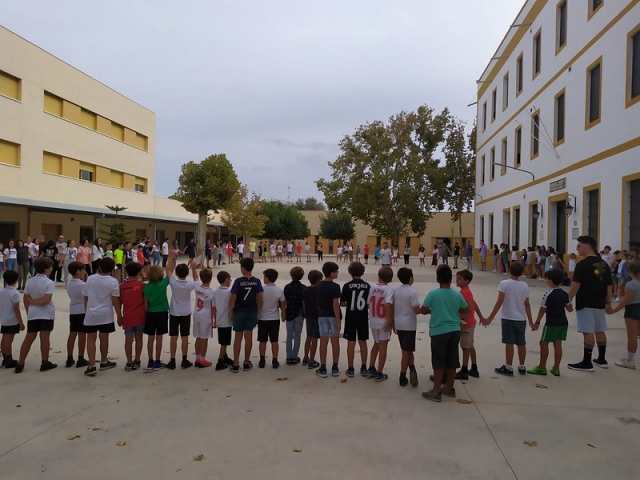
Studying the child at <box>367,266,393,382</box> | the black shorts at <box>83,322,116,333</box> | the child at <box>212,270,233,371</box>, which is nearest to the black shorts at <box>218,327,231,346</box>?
the child at <box>212,270,233,371</box>

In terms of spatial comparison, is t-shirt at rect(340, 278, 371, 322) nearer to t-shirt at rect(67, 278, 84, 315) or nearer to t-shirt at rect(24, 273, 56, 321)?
t-shirt at rect(67, 278, 84, 315)

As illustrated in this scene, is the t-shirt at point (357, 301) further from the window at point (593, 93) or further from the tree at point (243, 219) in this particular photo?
the tree at point (243, 219)

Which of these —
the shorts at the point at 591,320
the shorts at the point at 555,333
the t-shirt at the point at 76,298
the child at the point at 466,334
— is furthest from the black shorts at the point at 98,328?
the shorts at the point at 591,320

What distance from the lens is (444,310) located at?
5.29 metres

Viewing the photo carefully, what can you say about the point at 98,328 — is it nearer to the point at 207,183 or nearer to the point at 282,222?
the point at 207,183

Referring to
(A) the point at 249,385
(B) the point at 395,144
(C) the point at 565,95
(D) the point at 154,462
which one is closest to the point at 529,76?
(C) the point at 565,95

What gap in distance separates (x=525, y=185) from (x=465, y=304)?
19.4m

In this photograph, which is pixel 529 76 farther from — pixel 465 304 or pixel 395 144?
pixel 465 304

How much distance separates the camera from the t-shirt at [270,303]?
21.0 feet

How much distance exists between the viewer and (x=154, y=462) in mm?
3738

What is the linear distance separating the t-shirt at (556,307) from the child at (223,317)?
427 cm

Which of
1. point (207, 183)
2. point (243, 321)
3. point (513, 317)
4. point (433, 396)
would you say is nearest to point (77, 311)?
point (243, 321)

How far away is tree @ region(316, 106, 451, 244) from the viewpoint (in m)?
39.2

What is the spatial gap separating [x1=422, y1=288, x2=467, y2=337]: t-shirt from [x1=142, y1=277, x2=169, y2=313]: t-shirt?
348 centimetres
